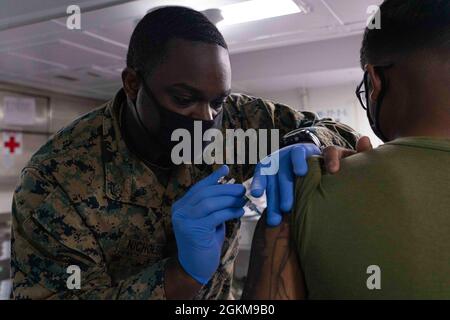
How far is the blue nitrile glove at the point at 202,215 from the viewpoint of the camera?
1007 millimetres

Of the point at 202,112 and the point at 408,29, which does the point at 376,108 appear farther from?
the point at 202,112

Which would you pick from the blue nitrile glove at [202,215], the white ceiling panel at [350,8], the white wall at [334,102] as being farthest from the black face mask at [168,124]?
the white wall at [334,102]

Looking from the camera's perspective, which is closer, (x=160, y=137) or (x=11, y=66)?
(x=160, y=137)

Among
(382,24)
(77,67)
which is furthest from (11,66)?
(382,24)

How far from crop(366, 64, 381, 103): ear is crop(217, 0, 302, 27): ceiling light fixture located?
4.47 feet

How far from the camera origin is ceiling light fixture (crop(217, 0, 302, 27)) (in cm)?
215

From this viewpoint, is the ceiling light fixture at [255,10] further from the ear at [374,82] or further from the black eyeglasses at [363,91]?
the ear at [374,82]

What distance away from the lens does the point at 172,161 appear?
1.36 metres

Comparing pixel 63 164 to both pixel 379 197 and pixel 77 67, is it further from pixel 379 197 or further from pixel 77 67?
pixel 77 67

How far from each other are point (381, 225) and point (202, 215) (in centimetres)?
43

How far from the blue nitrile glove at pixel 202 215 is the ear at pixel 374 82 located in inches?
14.9

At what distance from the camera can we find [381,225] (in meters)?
0.74

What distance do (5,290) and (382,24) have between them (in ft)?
11.7

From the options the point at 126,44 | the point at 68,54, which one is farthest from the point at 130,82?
the point at 68,54
